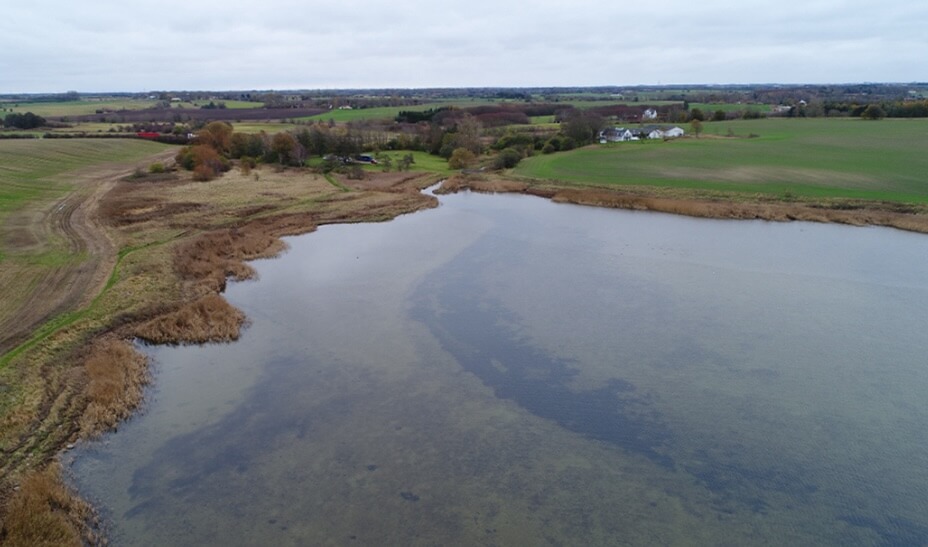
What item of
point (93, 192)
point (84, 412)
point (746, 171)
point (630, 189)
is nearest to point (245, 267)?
point (84, 412)

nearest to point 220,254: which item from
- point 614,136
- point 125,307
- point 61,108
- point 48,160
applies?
point 125,307

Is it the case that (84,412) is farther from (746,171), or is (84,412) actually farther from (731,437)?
(746,171)

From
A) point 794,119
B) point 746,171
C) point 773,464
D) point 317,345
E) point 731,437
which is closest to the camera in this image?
point 773,464

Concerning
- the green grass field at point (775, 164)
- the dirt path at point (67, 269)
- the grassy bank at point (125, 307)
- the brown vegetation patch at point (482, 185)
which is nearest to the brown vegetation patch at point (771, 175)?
the green grass field at point (775, 164)

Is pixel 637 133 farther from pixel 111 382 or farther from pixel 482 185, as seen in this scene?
pixel 111 382

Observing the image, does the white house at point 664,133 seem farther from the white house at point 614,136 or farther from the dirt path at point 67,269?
the dirt path at point 67,269
